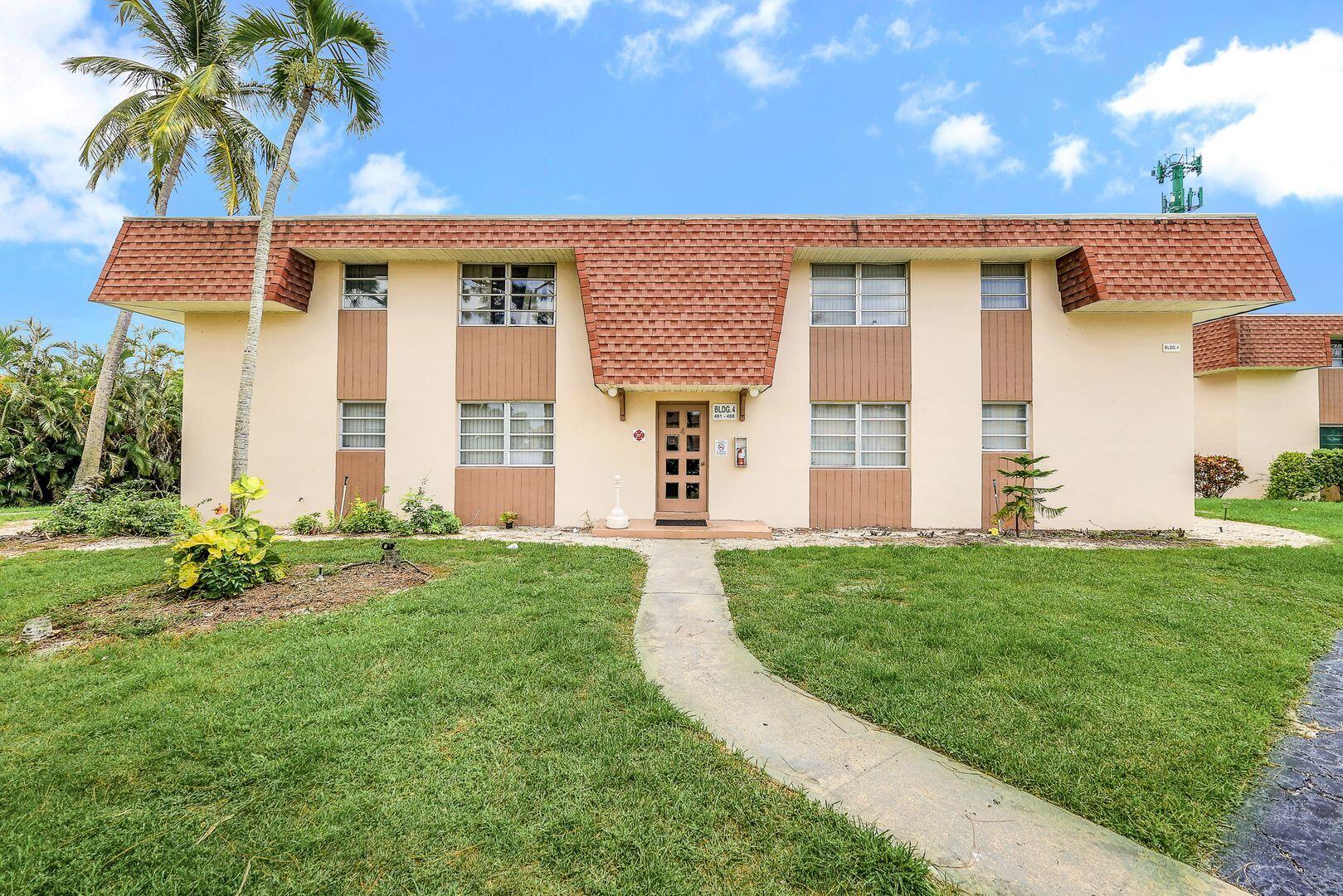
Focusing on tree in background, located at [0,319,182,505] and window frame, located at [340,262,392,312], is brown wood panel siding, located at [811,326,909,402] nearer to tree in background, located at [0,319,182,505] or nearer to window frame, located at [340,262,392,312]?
window frame, located at [340,262,392,312]

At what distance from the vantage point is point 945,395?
10.8 m

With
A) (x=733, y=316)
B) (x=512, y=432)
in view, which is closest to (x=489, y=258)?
(x=512, y=432)

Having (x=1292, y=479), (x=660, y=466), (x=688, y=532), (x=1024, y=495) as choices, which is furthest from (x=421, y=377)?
(x=1292, y=479)

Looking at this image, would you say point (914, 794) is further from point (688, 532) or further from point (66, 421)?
point (66, 421)

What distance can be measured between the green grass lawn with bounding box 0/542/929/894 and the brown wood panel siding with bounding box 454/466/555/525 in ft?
20.4

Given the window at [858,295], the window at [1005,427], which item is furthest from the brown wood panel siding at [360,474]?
the window at [1005,427]

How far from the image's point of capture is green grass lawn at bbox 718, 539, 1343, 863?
2848 mm

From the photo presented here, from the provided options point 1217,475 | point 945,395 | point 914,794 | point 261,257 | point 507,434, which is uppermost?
point 261,257

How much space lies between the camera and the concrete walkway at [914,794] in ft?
7.29

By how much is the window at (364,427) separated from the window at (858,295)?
29.2ft

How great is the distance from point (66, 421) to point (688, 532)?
16.3 meters

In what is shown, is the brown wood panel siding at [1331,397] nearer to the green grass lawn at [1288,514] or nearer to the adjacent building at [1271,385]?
the adjacent building at [1271,385]

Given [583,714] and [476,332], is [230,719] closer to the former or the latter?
[583,714]

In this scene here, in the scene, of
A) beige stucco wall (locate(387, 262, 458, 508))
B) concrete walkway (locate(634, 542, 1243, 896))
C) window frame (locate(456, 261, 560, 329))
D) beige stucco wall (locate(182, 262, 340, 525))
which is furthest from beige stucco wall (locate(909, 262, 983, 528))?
beige stucco wall (locate(182, 262, 340, 525))
